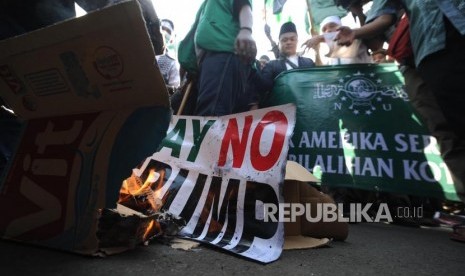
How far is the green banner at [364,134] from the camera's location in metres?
2.34

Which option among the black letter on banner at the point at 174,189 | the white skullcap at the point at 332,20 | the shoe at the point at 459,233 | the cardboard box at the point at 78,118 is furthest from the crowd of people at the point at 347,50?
the white skullcap at the point at 332,20

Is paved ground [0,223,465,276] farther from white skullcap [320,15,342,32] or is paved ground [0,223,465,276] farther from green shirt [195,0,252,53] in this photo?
white skullcap [320,15,342,32]

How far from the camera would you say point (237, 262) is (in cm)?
112

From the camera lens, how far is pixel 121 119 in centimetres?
107

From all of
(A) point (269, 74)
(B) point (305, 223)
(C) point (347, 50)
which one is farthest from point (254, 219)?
(C) point (347, 50)

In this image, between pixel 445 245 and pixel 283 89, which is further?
pixel 283 89

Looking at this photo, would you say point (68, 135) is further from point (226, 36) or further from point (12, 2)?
point (226, 36)

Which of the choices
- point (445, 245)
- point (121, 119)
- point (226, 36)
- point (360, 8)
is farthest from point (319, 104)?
point (121, 119)

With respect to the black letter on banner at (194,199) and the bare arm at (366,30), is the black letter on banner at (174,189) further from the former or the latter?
the bare arm at (366,30)

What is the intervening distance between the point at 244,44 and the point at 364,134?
1.14 metres

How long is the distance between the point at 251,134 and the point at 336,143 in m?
1.32

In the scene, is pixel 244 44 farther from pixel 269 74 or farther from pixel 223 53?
pixel 269 74

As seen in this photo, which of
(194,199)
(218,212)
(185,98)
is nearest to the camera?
(218,212)

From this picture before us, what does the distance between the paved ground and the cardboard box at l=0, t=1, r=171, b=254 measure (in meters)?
0.07
